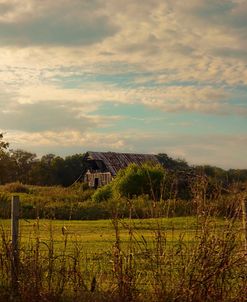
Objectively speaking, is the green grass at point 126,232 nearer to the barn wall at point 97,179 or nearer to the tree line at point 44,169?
the barn wall at point 97,179

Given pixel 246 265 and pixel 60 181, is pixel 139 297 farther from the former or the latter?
pixel 60 181

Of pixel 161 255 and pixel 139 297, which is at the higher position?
pixel 161 255

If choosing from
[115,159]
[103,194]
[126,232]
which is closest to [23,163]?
[115,159]

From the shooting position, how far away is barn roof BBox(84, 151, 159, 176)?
2628 inches

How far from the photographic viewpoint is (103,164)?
6781 centimetres

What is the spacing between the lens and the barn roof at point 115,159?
219 feet

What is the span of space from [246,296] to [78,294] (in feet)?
7.91

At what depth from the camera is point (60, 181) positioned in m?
94.4

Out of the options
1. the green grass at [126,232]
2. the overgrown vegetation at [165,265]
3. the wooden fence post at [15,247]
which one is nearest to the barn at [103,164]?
the green grass at [126,232]

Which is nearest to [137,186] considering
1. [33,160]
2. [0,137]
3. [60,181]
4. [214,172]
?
[0,137]

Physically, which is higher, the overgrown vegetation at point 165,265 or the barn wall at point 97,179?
the barn wall at point 97,179

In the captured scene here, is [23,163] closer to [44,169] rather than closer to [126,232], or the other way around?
[44,169]

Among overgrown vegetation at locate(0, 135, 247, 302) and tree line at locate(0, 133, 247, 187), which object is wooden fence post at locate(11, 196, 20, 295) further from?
tree line at locate(0, 133, 247, 187)

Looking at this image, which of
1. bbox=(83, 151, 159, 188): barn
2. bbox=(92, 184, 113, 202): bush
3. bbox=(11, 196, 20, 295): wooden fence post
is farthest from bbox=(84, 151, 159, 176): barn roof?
bbox=(11, 196, 20, 295): wooden fence post
